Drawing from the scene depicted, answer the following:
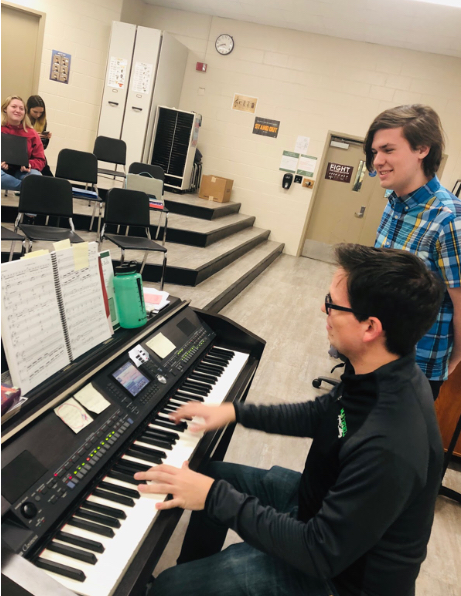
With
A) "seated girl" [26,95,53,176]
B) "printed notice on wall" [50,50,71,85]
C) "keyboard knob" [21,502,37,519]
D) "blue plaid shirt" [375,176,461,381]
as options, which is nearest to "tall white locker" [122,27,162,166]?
"printed notice on wall" [50,50,71,85]

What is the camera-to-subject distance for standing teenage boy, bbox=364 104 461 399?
1.53m

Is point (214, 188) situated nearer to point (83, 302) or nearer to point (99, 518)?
point (83, 302)

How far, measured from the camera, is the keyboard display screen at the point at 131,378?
124 centimetres

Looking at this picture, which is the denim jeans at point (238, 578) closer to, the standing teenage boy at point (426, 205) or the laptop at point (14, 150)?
the standing teenage boy at point (426, 205)

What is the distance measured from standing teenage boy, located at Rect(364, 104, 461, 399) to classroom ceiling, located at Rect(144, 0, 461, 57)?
419cm

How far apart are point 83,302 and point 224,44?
711 cm

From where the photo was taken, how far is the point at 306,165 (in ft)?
24.1

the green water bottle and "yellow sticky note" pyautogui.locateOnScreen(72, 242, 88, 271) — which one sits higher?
"yellow sticky note" pyautogui.locateOnScreen(72, 242, 88, 271)

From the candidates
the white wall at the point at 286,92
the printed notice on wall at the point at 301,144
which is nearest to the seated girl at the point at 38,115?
the white wall at the point at 286,92

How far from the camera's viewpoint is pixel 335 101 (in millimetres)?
6965

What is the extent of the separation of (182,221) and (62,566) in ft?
17.0

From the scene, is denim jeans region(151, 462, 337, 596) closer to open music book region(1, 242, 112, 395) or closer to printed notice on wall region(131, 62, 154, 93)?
open music book region(1, 242, 112, 395)

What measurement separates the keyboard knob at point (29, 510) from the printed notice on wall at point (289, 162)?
7.15 m

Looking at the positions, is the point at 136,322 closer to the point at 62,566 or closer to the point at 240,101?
the point at 62,566
